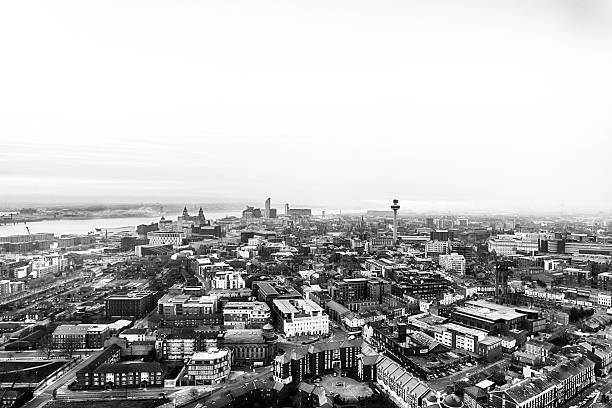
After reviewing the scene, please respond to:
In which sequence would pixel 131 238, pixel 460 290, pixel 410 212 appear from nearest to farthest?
pixel 460 290 → pixel 131 238 → pixel 410 212

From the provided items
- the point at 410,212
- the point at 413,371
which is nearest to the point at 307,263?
the point at 413,371

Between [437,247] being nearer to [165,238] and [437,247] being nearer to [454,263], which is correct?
[454,263]

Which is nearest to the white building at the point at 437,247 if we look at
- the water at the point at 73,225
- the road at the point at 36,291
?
the road at the point at 36,291

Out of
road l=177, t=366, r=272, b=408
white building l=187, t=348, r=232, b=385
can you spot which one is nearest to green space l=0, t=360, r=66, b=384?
white building l=187, t=348, r=232, b=385

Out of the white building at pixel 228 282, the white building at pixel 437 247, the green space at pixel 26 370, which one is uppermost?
the white building at pixel 437 247

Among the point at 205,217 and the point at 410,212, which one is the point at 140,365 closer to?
the point at 205,217

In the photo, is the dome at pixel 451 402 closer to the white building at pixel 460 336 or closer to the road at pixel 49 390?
the white building at pixel 460 336
